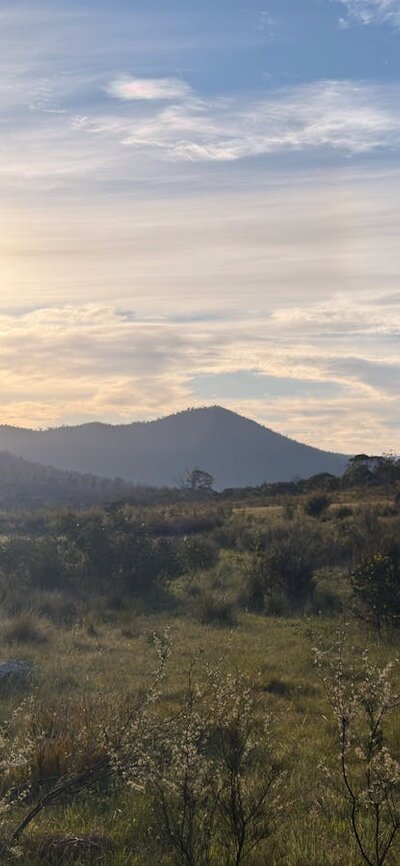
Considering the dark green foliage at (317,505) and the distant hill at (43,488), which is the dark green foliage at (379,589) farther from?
the distant hill at (43,488)

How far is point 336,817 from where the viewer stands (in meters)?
5.68

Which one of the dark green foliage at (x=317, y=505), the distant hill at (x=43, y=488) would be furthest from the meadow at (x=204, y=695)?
the distant hill at (x=43, y=488)

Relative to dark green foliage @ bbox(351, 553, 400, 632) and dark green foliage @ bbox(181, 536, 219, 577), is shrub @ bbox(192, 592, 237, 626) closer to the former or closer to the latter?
dark green foliage @ bbox(351, 553, 400, 632)

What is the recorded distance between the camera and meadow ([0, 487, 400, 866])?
4941 mm

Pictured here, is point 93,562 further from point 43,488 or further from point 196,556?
point 43,488

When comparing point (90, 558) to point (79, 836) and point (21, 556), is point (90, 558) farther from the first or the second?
point (79, 836)

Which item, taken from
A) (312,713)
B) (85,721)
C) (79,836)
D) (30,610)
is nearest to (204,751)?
(85,721)

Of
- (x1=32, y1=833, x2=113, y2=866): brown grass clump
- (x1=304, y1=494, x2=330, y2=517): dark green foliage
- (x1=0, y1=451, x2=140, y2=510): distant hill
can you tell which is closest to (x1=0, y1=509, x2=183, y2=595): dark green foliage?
(x1=304, y1=494, x2=330, y2=517): dark green foliage

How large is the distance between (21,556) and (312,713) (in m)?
13.9

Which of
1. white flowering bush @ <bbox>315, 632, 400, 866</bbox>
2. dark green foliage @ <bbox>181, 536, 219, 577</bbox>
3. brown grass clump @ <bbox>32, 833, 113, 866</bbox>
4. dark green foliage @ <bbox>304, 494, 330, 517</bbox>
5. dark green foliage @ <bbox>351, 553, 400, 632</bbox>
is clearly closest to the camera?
white flowering bush @ <bbox>315, 632, 400, 866</bbox>

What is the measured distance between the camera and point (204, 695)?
8.30 meters

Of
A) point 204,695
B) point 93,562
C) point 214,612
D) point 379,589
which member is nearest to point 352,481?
point 93,562

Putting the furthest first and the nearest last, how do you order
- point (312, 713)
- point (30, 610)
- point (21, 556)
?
point (21, 556) < point (30, 610) < point (312, 713)

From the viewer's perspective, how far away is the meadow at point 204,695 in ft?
16.2
